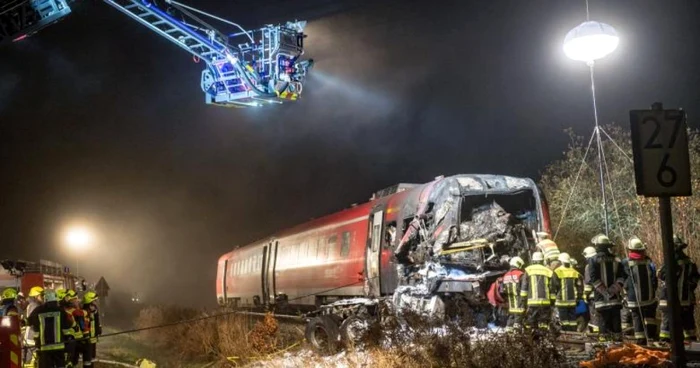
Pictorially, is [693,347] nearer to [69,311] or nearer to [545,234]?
[545,234]

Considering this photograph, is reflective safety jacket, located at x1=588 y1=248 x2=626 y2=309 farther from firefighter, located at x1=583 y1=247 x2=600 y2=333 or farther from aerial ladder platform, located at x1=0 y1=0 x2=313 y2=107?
aerial ladder platform, located at x1=0 y1=0 x2=313 y2=107

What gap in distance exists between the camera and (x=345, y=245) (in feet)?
46.3

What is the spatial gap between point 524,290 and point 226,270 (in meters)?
21.7

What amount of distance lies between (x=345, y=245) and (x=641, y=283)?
6.74 meters

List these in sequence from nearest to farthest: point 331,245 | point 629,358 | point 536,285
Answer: point 629,358 → point 536,285 → point 331,245

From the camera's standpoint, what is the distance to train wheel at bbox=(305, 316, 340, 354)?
1063 cm

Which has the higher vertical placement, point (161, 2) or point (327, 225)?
point (161, 2)

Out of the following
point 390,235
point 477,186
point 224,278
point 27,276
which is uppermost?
point 477,186

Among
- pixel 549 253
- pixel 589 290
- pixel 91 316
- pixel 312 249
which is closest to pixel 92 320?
pixel 91 316

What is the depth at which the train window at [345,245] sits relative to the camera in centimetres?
1391

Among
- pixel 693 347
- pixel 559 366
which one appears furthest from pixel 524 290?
pixel 559 366

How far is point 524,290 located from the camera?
9.56 meters

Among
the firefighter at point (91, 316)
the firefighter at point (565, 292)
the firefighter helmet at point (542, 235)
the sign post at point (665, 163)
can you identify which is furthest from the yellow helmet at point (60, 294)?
the sign post at point (665, 163)

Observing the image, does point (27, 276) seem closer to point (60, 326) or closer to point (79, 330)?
point (79, 330)
